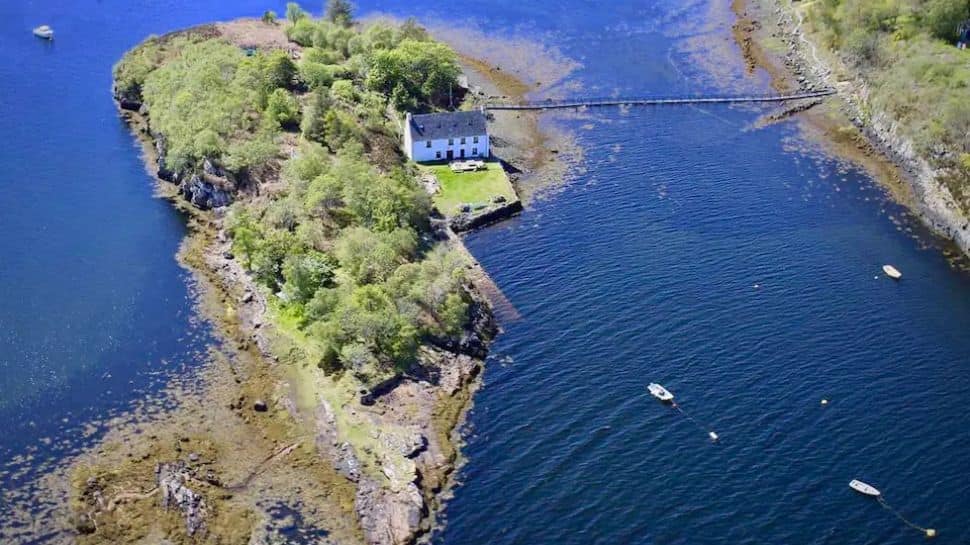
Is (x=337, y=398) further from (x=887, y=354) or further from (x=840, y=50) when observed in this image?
(x=840, y=50)

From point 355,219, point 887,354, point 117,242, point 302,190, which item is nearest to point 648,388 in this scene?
point 887,354

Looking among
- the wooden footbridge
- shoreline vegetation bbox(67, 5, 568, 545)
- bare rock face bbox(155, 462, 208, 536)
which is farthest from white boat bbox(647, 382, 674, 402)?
the wooden footbridge

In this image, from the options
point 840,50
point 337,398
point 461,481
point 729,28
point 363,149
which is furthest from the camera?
point 729,28

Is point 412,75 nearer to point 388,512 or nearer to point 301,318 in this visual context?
point 301,318

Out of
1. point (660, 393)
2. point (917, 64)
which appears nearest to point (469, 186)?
point (660, 393)

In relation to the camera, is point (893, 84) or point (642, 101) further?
point (642, 101)

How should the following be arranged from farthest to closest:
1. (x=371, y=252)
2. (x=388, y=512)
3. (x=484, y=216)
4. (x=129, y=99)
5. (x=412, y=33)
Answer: (x=412, y=33), (x=129, y=99), (x=484, y=216), (x=371, y=252), (x=388, y=512)

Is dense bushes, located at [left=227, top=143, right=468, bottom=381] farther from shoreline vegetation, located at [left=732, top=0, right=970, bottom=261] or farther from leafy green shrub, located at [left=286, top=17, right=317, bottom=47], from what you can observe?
shoreline vegetation, located at [left=732, top=0, right=970, bottom=261]
